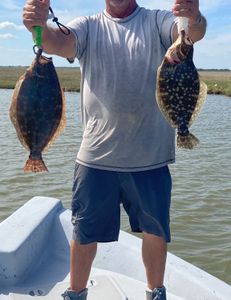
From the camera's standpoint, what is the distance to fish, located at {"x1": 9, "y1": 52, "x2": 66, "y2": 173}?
3127mm

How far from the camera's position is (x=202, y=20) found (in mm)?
3104

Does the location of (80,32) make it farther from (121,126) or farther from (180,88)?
(180,88)

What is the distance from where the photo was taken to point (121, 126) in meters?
3.67

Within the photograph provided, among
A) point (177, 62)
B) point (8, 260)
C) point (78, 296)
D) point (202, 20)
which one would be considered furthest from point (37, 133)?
point (8, 260)

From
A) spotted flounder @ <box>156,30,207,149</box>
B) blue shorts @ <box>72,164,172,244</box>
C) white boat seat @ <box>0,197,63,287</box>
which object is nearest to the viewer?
spotted flounder @ <box>156,30,207,149</box>

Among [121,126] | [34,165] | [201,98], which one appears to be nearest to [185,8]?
[201,98]

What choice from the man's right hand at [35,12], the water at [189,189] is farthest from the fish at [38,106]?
the water at [189,189]

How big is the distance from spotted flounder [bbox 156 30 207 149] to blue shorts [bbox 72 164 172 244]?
1.87 feet

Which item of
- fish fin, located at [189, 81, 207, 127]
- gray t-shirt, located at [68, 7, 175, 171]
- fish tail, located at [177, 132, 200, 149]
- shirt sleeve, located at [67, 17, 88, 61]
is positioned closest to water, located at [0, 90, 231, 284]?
gray t-shirt, located at [68, 7, 175, 171]

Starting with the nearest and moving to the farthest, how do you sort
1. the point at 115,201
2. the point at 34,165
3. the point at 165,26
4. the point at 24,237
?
the point at 34,165, the point at 165,26, the point at 115,201, the point at 24,237

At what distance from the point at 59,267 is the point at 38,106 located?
8.74 ft

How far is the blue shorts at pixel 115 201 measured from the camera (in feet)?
12.2

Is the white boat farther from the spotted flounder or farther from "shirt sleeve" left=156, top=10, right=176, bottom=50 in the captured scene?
"shirt sleeve" left=156, top=10, right=176, bottom=50

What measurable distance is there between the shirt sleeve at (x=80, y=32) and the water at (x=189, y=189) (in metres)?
4.65
